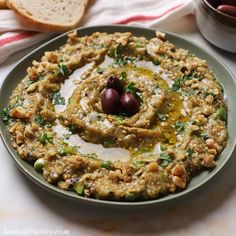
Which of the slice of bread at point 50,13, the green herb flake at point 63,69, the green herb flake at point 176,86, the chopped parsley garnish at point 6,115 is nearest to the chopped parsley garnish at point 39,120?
the chopped parsley garnish at point 6,115

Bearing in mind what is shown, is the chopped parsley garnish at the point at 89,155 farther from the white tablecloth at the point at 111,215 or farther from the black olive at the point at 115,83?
the black olive at the point at 115,83

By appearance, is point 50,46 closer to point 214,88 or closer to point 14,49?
point 14,49

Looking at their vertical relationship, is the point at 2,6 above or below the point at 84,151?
above

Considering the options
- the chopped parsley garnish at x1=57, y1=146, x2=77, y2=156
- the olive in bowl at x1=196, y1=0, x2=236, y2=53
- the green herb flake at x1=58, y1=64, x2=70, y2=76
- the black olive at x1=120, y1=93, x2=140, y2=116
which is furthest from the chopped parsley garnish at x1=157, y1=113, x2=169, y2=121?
the olive in bowl at x1=196, y1=0, x2=236, y2=53

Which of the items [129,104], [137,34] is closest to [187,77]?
[129,104]

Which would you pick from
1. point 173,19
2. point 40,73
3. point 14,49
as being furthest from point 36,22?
point 173,19
